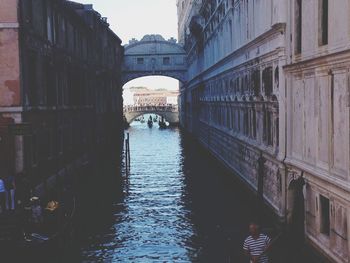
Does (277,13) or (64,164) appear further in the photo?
(64,164)

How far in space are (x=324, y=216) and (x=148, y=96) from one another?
131956 millimetres

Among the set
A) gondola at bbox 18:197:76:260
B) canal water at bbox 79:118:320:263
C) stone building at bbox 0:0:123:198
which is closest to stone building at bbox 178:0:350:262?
canal water at bbox 79:118:320:263

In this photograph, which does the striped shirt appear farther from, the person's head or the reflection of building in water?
the reflection of building in water

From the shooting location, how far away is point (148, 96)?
14225cm

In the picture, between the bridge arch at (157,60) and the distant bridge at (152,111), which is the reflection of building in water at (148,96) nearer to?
the distant bridge at (152,111)

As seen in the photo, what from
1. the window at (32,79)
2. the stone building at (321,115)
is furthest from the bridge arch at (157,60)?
the stone building at (321,115)

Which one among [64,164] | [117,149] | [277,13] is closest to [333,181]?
[277,13]

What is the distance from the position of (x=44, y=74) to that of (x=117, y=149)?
2041 centimetres

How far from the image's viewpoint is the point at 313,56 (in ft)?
37.1

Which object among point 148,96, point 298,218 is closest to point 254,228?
point 298,218

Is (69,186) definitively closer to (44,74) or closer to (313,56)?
(44,74)

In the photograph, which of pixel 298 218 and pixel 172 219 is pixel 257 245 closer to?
pixel 298 218

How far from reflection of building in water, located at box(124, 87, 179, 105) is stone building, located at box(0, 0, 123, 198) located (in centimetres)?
10366

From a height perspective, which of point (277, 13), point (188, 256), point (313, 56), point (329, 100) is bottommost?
point (188, 256)
